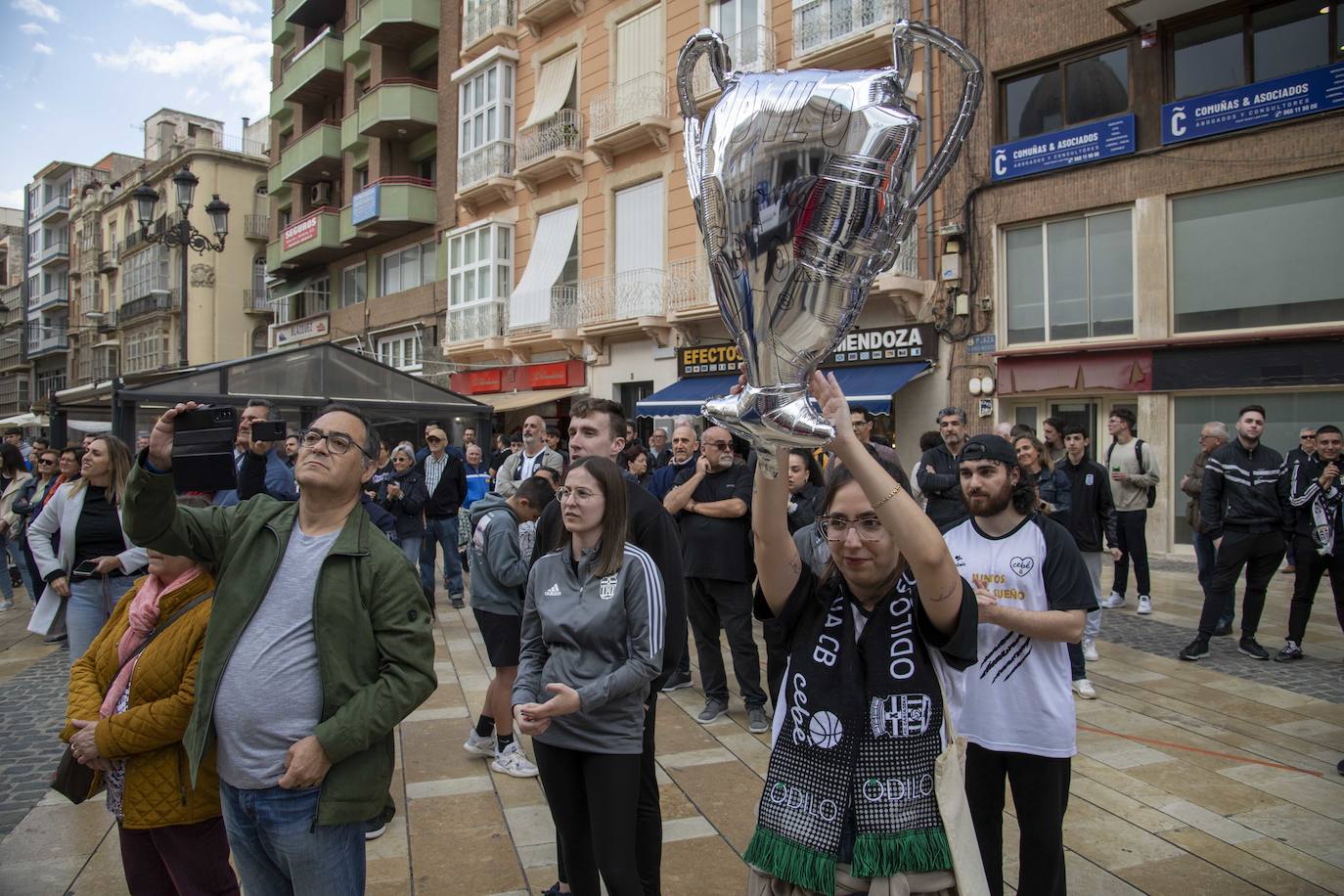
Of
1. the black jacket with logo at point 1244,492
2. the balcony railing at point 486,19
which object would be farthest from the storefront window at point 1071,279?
the balcony railing at point 486,19

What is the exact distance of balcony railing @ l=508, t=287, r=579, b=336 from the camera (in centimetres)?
2036

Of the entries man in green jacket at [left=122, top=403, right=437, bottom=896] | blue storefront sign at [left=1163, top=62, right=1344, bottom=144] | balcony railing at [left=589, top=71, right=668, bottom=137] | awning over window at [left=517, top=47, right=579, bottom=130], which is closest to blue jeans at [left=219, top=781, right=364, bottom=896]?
man in green jacket at [left=122, top=403, right=437, bottom=896]

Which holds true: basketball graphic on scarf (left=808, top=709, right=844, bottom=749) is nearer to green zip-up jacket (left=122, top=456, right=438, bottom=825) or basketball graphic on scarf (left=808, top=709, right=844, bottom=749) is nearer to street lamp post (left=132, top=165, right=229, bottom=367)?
green zip-up jacket (left=122, top=456, right=438, bottom=825)

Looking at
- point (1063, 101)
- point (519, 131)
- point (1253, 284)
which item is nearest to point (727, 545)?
point (1253, 284)

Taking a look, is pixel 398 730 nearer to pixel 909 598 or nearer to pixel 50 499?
pixel 50 499

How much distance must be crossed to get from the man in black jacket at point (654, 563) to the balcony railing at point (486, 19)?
21145 millimetres

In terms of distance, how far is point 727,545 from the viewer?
572 cm

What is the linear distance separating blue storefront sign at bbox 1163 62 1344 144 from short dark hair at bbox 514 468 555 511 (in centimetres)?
1151

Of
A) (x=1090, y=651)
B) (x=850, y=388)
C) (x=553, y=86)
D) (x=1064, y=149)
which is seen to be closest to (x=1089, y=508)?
(x=1090, y=651)

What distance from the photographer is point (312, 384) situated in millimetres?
12586

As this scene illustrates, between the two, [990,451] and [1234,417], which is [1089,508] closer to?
[990,451]

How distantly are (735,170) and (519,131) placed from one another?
68.1 feet

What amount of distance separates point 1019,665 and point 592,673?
1.39 m

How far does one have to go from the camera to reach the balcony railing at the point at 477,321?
2198cm
